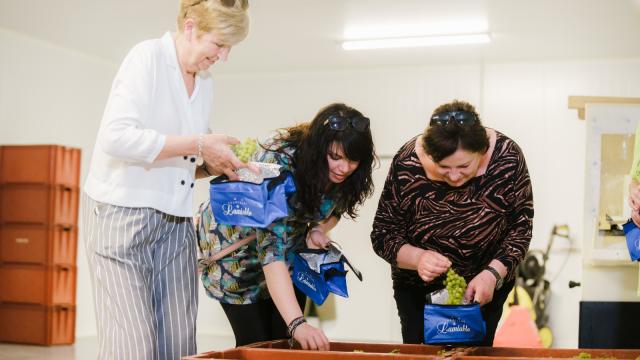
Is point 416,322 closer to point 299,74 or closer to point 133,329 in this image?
point 133,329

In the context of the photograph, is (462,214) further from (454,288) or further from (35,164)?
(35,164)

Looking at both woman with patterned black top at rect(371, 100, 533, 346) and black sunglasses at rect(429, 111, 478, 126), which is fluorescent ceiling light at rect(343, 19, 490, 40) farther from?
black sunglasses at rect(429, 111, 478, 126)

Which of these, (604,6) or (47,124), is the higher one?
(604,6)

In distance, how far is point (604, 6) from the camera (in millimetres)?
6684

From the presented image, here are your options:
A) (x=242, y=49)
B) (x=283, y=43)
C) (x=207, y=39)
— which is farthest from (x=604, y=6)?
(x=207, y=39)

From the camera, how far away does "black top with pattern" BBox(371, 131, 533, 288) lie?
2.90 meters

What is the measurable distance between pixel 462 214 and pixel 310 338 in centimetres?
74

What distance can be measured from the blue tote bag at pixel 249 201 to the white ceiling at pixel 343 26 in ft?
14.4

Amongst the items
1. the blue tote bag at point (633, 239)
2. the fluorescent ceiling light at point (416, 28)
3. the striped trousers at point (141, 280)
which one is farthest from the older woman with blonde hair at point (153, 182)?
the fluorescent ceiling light at point (416, 28)

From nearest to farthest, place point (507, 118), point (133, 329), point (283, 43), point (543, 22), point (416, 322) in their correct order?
1. point (133, 329)
2. point (416, 322)
3. point (543, 22)
4. point (283, 43)
5. point (507, 118)

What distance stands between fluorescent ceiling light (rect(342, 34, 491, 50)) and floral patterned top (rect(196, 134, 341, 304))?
5206 mm

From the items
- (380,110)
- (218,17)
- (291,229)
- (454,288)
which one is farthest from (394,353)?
(380,110)

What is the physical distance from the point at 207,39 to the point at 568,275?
693cm

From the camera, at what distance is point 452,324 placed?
2.58 metres
